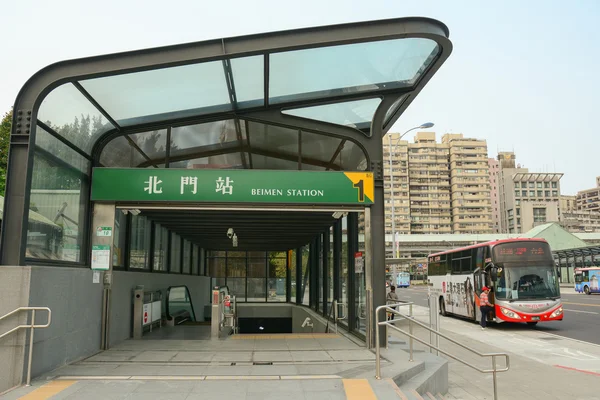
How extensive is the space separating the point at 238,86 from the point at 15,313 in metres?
4.94

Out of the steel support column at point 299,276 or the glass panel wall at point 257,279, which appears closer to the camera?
the steel support column at point 299,276

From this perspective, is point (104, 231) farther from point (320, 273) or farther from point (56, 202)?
point (320, 273)

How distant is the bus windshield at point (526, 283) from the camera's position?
1728cm

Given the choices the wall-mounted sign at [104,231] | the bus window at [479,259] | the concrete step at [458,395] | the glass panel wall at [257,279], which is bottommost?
the concrete step at [458,395]

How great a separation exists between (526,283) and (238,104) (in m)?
12.7

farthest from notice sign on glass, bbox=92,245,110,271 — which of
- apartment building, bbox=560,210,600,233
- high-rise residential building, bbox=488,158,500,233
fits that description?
apartment building, bbox=560,210,600,233

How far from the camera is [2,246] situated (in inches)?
264

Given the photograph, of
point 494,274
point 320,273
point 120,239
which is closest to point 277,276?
point 320,273

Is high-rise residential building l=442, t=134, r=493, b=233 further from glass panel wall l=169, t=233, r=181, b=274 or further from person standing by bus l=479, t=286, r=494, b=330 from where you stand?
glass panel wall l=169, t=233, r=181, b=274

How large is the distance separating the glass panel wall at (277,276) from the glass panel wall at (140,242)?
1321 centimetres

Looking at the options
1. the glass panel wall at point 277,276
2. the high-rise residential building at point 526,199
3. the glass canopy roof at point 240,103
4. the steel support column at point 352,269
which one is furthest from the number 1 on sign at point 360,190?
the high-rise residential building at point 526,199

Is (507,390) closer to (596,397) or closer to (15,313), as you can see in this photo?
(596,397)

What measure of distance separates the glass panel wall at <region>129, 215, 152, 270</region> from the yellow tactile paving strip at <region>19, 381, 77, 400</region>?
557 centimetres

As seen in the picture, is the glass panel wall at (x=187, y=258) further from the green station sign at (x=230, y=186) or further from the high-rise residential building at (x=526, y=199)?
the high-rise residential building at (x=526, y=199)
